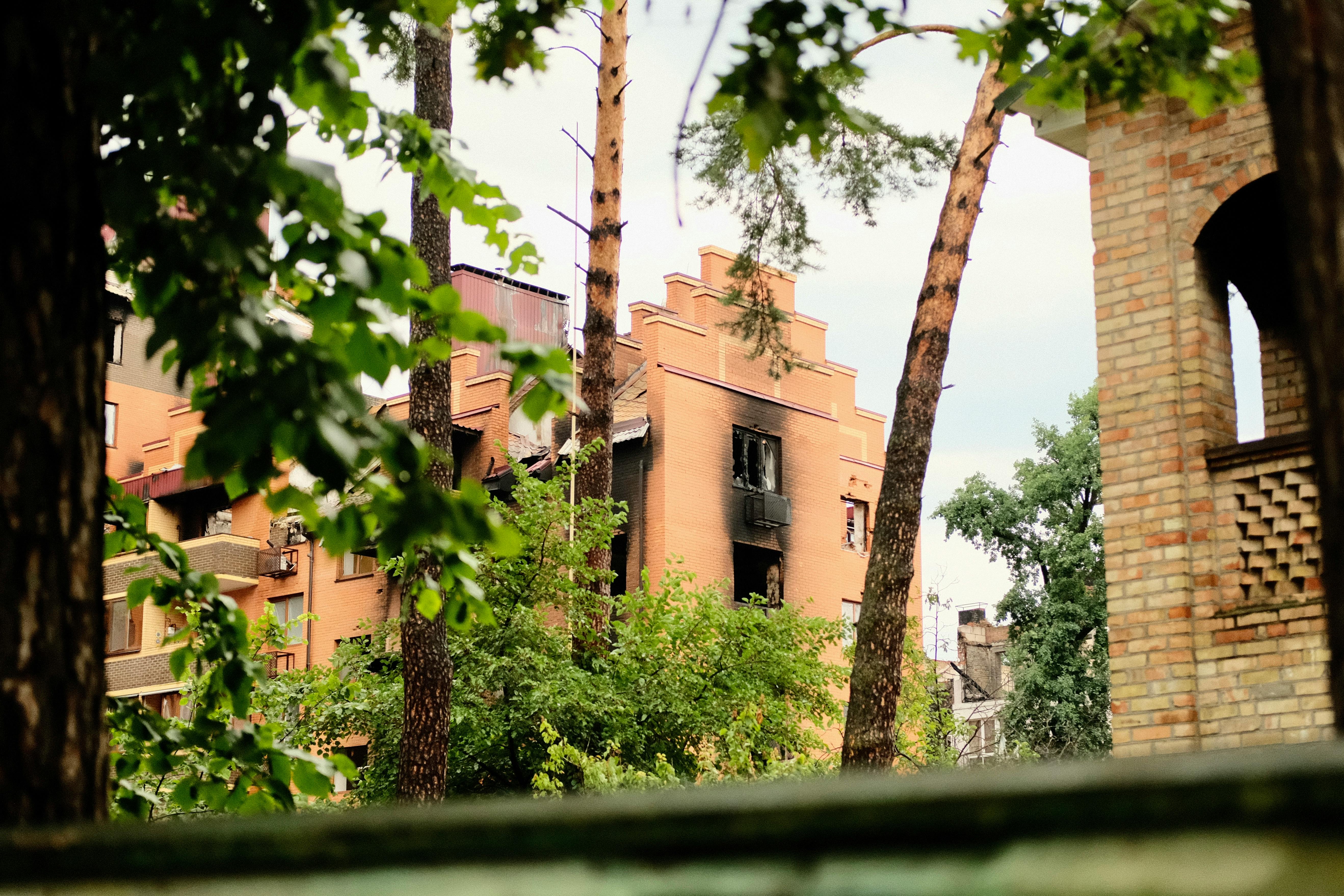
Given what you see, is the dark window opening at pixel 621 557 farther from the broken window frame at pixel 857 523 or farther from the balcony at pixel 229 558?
the balcony at pixel 229 558

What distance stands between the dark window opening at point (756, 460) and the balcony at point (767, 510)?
17.0 inches

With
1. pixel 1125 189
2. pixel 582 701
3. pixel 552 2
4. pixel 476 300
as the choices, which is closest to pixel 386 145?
pixel 552 2

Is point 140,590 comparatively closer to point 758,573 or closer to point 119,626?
point 758,573

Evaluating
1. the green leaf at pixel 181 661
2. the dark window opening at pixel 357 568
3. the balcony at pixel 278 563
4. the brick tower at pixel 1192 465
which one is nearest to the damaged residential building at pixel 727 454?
the dark window opening at pixel 357 568

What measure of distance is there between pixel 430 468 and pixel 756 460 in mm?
19747

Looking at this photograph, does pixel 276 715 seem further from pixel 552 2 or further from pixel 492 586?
pixel 552 2

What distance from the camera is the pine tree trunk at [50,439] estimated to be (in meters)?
2.39

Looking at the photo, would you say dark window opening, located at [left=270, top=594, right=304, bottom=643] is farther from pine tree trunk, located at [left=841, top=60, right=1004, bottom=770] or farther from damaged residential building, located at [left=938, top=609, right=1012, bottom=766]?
pine tree trunk, located at [left=841, top=60, right=1004, bottom=770]

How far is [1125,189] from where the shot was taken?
9352 mm

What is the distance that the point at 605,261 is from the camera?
2064 cm

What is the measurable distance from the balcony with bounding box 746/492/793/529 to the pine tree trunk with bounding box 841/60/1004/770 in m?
18.7

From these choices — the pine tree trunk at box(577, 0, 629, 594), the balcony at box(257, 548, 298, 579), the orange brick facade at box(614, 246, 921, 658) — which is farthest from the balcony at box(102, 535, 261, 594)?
the pine tree trunk at box(577, 0, 629, 594)

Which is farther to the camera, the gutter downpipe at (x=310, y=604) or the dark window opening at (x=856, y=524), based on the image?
the dark window opening at (x=856, y=524)

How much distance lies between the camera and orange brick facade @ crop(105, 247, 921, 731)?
107 ft
